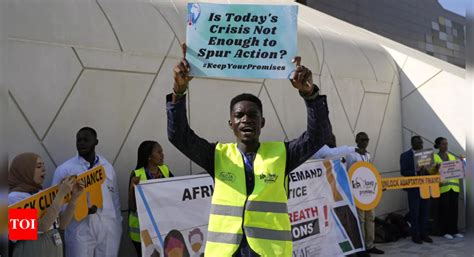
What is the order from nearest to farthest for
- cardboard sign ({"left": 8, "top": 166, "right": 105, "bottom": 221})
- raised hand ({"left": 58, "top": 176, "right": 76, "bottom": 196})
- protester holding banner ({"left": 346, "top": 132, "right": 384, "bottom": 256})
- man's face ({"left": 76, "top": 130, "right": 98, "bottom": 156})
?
cardboard sign ({"left": 8, "top": 166, "right": 105, "bottom": 221}), raised hand ({"left": 58, "top": 176, "right": 76, "bottom": 196}), man's face ({"left": 76, "top": 130, "right": 98, "bottom": 156}), protester holding banner ({"left": 346, "top": 132, "right": 384, "bottom": 256})

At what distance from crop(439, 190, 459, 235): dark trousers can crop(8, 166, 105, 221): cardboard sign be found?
592 cm

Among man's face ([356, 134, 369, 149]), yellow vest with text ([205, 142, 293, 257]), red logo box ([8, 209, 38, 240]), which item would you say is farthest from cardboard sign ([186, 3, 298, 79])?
man's face ([356, 134, 369, 149])

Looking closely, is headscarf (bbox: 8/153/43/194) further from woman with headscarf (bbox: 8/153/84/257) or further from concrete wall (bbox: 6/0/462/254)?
concrete wall (bbox: 6/0/462/254)

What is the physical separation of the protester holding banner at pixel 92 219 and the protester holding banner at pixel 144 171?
155 mm

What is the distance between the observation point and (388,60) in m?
9.62

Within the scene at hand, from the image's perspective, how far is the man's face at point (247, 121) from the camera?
7.59 ft

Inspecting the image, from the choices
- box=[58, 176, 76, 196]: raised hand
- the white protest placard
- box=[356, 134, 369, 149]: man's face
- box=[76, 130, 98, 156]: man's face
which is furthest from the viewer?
the white protest placard

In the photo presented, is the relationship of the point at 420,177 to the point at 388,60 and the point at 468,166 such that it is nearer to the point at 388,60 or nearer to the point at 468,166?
the point at 388,60

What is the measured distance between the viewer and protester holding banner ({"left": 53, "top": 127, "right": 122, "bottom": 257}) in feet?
13.9

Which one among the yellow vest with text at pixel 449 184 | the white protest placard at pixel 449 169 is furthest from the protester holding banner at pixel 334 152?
the yellow vest with text at pixel 449 184

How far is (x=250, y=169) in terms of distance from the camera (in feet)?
7.66

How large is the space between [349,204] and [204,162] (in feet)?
14.8

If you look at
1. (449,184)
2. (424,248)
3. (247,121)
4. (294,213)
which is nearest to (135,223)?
(294,213)

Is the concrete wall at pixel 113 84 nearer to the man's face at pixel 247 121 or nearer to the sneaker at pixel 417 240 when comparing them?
the sneaker at pixel 417 240
